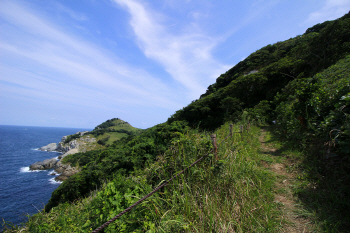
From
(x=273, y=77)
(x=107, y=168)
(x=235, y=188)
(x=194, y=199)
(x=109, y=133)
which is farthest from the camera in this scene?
(x=109, y=133)

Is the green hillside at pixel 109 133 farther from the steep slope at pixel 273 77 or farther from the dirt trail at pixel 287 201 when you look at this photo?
the dirt trail at pixel 287 201

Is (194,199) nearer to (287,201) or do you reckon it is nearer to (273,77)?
(287,201)

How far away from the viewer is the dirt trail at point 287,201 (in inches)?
77.6

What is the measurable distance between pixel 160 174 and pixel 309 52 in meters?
30.1

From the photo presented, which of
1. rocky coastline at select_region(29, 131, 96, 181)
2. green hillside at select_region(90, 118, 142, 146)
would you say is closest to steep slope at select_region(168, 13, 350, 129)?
rocky coastline at select_region(29, 131, 96, 181)

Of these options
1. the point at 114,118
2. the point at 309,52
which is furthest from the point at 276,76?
the point at 114,118

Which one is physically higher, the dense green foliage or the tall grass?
the tall grass

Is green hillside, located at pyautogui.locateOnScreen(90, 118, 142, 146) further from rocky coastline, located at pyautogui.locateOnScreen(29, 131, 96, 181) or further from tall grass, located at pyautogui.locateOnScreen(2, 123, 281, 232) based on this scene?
tall grass, located at pyautogui.locateOnScreen(2, 123, 281, 232)

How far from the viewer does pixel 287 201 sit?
2.51 m

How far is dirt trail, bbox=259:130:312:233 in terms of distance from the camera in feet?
6.47

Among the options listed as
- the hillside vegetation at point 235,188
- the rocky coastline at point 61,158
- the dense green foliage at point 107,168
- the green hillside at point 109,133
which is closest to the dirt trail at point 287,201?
the hillside vegetation at point 235,188

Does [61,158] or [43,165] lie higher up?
[61,158]

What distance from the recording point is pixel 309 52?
22.1m

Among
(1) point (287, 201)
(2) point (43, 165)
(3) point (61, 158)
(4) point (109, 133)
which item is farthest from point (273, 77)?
(4) point (109, 133)
